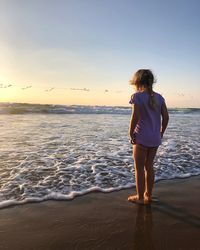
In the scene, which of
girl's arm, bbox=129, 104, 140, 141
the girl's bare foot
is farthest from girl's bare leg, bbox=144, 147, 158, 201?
girl's arm, bbox=129, 104, 140, 141

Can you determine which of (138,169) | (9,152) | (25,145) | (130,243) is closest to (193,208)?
(138,169)

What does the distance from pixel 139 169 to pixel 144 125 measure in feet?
2.08

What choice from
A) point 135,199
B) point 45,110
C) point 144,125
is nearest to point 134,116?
point 144,125

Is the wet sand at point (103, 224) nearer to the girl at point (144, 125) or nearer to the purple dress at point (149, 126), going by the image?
the girl at point (144, 125)

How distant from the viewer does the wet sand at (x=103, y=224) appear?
324 cm

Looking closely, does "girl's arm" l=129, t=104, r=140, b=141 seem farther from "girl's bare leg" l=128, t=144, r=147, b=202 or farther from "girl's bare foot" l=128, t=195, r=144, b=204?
"girl's bare foot" l=128, t=195, r=144, b=204

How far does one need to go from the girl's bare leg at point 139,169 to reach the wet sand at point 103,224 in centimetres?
17

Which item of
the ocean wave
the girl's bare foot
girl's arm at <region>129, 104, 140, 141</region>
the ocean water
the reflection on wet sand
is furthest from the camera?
the ocean wave

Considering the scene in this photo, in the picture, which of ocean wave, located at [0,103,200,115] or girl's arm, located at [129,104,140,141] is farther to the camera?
ocean wave, located at [0,103,200,115]

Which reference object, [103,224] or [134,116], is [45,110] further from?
[103,224]

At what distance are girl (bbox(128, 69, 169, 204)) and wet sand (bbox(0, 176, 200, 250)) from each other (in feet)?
1.05

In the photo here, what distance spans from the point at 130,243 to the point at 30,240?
103cm

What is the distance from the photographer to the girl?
4.32m

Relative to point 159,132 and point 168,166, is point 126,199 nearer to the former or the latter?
point 159,132
